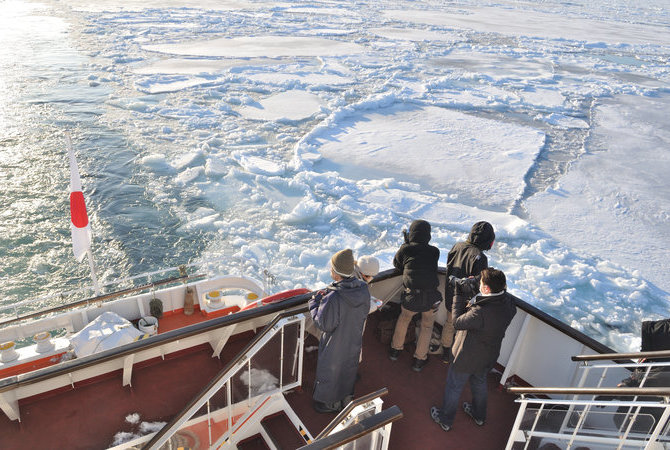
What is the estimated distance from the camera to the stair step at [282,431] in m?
3.93

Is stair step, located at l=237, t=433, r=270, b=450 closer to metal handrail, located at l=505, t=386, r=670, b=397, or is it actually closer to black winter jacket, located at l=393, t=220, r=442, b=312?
black winter jacket, located at l=393, t=220, r=442, b=312

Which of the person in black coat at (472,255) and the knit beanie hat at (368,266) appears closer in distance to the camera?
the knit beanie hat at (368,266)

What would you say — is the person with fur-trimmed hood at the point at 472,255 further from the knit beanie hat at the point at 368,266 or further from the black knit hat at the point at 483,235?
the knit beanie hat at the point at 368,266

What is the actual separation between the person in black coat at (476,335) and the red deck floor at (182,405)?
19cm

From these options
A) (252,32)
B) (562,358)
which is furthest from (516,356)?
(252,32)

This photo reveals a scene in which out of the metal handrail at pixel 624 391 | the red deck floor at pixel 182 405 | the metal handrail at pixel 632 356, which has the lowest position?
the red deck floor at pixel 182 405

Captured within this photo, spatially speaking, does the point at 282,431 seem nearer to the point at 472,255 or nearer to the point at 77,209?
the point at 472,255

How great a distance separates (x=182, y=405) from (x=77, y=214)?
2.77 meters

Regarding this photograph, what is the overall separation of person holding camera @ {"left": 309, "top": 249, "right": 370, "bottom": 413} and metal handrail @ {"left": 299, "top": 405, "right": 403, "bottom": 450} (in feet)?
4.12

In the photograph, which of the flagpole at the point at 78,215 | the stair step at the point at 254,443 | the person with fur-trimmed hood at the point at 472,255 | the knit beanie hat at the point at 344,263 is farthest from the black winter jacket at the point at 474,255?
the flagpole at the point at 78,215

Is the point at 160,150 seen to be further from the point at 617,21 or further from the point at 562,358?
the point at 617,21

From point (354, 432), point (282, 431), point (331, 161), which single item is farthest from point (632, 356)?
point (331, 161)

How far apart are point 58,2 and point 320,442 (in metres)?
64.1

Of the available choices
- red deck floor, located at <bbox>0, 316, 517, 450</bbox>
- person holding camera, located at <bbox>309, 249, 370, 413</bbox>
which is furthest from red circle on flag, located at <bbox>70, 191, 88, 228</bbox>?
person holding camera, located at <bbox>309, 249, 370, 413</bbox>
